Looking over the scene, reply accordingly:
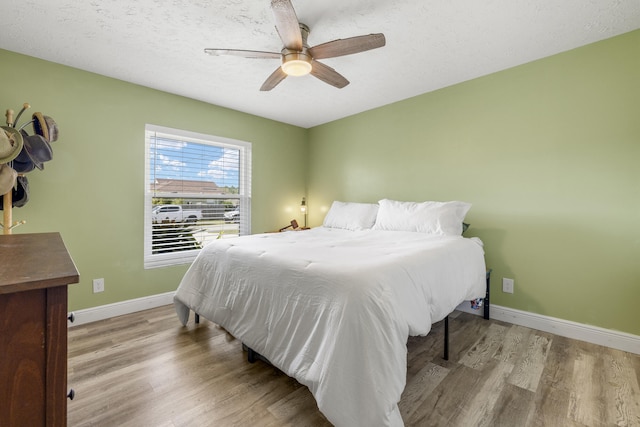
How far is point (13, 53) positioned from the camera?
2.23 m

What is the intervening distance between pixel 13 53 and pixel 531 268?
471 cm

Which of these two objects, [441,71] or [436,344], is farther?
[441,71]

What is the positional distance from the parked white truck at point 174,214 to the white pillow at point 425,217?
2134mm

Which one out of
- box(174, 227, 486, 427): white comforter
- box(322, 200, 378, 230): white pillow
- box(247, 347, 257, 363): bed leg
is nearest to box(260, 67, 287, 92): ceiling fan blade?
box(174, 227, 486, 427): white comforter

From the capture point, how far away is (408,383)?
1.68 metres

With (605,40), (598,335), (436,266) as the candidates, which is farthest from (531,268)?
(605,40)

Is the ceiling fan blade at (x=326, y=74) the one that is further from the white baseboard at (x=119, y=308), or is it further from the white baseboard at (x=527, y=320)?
the white baseboard at (x=119, y=308)

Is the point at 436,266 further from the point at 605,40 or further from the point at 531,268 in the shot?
the point at 605,40

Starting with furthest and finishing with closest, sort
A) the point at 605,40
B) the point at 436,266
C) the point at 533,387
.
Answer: the point at 605,40 < the point at 436,266 < the point at 533,387

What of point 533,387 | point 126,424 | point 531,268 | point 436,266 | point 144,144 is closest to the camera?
point 126,424

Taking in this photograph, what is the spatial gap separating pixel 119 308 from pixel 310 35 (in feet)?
9.89

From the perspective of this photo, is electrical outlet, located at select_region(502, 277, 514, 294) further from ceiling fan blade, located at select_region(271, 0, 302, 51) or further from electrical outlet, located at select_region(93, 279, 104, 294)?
electrical outlet, located at select_region(93, 279, 104, 294)

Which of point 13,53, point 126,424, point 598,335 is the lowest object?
point 126,424

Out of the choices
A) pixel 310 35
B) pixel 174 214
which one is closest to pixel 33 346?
pixel 310 35
